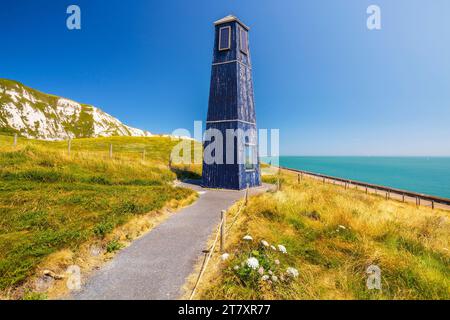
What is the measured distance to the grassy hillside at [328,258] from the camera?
4.71 meters

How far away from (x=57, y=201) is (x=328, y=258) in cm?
1054

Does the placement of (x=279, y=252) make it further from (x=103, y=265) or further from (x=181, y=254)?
(x=103, y=265)

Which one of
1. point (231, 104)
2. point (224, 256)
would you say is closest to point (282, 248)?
point (224, 256)

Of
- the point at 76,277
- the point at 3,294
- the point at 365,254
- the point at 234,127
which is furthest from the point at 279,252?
the point at 234,127

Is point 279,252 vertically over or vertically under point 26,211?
under

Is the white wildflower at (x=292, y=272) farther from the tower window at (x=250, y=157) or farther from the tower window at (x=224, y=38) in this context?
the tower window at (x=224, y=38)

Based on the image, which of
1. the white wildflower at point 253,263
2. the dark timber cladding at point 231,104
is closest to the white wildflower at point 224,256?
the white wildflower at point 253,263

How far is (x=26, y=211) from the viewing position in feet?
27.5

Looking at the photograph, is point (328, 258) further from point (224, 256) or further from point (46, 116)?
point (46, 116)

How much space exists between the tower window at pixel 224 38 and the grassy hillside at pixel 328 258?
13521mm

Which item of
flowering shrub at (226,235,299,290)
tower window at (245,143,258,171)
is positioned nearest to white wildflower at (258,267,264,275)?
flowering shrub at (226,235,299,290)

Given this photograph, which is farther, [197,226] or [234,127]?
[234,127]
